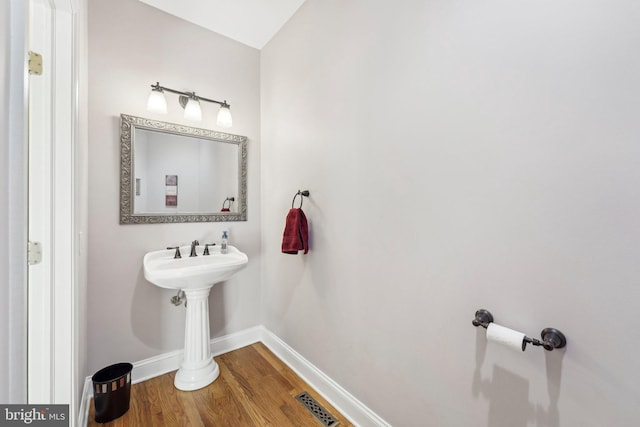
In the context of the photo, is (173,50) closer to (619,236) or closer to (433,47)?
(433,47)

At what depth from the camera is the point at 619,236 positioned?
2.38 ft

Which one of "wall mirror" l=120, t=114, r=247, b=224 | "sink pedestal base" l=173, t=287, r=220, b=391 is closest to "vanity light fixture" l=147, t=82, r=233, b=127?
"wall mirror" l=120, t=114, r=247, b=224

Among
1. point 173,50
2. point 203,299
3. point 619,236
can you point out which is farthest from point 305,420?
point 173,50

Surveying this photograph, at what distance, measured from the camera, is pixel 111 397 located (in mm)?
1498

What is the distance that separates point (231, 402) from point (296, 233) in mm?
1149

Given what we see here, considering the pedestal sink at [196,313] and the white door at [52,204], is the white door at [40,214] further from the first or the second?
the pedestal sink at [196,313]

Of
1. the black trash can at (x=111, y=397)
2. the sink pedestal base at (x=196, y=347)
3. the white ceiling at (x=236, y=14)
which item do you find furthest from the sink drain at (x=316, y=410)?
the white ceiling at (x=236, y=14)

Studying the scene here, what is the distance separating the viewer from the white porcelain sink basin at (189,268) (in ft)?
5.15

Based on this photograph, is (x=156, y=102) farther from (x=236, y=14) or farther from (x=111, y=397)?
(x=111, y=397)

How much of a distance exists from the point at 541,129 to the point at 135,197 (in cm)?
225

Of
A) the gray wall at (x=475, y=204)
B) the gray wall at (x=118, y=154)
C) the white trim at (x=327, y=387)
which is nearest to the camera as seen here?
the gray wall at (x=475, y=204)

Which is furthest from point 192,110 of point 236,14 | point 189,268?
point 189,268

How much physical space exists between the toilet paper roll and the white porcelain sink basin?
145cm

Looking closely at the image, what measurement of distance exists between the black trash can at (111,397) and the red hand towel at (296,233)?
1.21 metres
